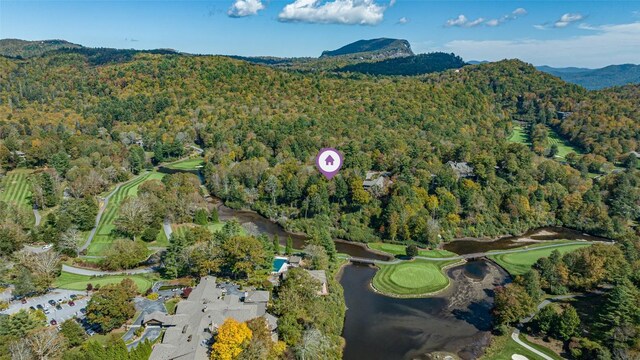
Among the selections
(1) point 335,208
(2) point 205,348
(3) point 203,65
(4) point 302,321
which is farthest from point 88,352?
(3) point 203,65

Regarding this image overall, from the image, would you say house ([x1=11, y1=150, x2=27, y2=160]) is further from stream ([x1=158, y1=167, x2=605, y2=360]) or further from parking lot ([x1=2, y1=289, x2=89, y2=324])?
stream ([x1=158, y1=167, x2=605, y2=360])

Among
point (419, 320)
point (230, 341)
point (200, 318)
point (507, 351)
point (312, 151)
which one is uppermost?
point (312, 151)

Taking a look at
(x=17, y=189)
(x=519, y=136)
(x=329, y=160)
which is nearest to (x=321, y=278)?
(x=329, y=160)

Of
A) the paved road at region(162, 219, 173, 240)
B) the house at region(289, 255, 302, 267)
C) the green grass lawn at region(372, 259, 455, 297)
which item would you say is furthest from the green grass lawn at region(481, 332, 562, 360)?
the paved road at region(162, 219, 173, 240)

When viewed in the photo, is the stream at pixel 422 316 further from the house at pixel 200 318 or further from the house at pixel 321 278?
the house at pixel 200 318

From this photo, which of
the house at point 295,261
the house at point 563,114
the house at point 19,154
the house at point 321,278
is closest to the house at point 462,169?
the house at point 295,261

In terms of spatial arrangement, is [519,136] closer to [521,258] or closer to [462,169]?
[462,169]
